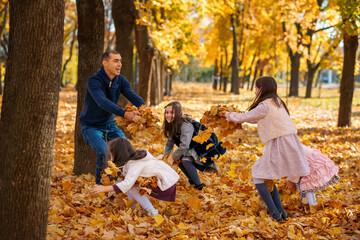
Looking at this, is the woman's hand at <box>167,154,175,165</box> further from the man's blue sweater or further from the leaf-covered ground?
the man's blue sweater

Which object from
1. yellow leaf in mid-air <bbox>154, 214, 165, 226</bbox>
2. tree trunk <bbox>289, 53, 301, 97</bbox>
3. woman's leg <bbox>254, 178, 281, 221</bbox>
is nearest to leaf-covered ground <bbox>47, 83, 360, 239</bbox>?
yellow leaf in mid-air <bbox>154, 214, 165, 226</bbox>

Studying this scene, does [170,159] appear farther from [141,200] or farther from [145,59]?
[145,59]

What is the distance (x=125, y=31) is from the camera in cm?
870

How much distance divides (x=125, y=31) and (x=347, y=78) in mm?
6978

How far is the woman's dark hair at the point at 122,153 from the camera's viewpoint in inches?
167

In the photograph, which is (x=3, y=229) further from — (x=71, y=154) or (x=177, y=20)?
(x=177, y=20)

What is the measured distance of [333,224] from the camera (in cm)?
394

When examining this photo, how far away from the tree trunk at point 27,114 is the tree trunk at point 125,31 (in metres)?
5.50

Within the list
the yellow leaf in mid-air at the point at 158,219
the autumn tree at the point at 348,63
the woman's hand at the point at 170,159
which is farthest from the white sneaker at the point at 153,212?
the autumn tree at the point at 348,63

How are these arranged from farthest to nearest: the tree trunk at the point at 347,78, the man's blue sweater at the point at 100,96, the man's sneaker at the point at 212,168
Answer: the tree trunk at the point at 347,78 < the man's sneaker at the point at 212,168 < the man's blue sweater at the point at 100,96

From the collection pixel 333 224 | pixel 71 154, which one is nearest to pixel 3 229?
pixel 333 224

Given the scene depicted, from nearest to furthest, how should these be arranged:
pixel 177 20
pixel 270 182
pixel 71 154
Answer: pixel 270 182, pixel 71 154, pixel 177 20

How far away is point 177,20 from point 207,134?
17326 millimetres

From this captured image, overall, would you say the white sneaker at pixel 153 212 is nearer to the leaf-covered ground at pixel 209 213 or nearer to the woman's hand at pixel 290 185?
the leaf-covered ground at pixel 209 213
